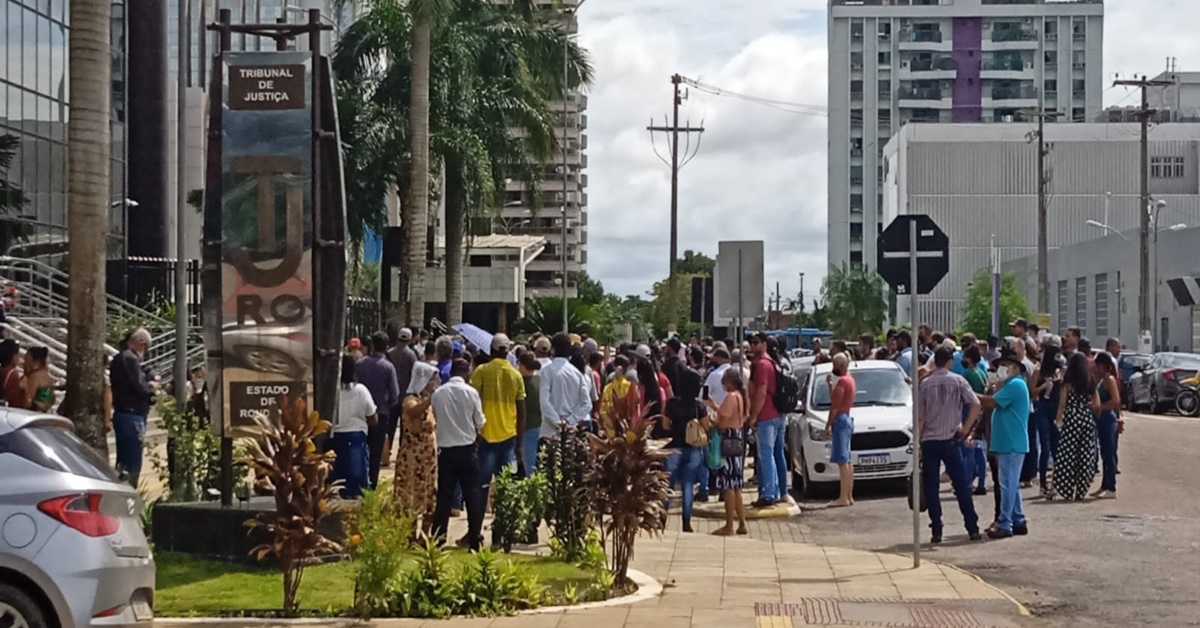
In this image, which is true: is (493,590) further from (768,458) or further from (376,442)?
(768,458)

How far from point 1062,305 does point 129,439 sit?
72.4 metres

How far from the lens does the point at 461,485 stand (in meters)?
13.9

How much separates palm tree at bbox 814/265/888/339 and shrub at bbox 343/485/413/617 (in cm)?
10161

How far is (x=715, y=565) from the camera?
1393 cm

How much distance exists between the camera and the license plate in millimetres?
8323

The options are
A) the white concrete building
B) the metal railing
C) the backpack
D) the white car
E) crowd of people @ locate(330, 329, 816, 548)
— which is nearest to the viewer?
crowd of people @ locate(330, 329, 816, 548)

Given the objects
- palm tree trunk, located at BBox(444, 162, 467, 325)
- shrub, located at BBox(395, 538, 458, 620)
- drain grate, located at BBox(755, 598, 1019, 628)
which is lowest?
drain grate, located at BBox(755, 598, 1019, 628)

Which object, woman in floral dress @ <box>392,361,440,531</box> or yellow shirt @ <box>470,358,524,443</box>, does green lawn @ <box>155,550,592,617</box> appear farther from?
yellow shirt @ <box>470,358,524,443</box>

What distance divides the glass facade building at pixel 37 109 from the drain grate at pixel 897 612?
29274 millimetres

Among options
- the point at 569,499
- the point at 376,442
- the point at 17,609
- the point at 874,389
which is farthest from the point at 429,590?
the point at 874,389

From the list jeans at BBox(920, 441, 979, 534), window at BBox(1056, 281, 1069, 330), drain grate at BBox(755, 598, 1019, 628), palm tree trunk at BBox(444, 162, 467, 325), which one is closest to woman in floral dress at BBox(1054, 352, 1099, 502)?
jeans at BBox(920, 441, 979, 534)

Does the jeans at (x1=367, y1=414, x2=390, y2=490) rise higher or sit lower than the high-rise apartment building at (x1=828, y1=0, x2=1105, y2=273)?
lower

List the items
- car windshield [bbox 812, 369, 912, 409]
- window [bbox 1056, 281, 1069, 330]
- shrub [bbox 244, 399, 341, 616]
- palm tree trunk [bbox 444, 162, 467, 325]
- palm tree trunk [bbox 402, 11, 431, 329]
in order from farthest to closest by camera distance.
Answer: window [bbox 1056, 281, 1069, 330] → palm tree trunk [bbox 444, 162, 467, 325] → palm tree trunk [bbox 402, 11, 431, 329] → car windshield [bbox 812, 369, 912, 409] → shrub [bbox 244, 399, 341, 616]

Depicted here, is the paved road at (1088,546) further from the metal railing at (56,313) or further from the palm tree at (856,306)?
the palm tree at (856,306)
